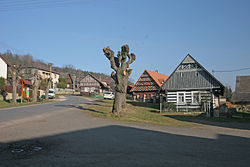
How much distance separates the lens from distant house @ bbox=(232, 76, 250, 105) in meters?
35.6

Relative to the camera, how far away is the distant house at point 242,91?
3564 centimetres

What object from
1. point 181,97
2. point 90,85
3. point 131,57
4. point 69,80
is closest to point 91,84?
point 90,85

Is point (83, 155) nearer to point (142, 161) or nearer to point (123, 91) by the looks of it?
point (142, 161)

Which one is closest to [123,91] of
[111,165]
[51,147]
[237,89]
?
[51,147]

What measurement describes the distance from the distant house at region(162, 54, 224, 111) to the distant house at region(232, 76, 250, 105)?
5.48 m

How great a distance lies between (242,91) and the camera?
38.2 metres

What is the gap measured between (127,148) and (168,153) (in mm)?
1360

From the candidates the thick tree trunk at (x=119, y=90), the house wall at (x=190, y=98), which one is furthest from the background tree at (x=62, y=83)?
the thick tree trunk at (x=119, y=90)

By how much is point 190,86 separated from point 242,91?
1276cm

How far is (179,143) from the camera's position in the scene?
892cm

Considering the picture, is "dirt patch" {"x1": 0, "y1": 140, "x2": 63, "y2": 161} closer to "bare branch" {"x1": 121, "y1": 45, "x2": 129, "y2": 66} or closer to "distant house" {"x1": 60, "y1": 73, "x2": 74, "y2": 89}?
"bare branch" {"x1": 121, "y1": 45, "x2": 129, "y2": 66}

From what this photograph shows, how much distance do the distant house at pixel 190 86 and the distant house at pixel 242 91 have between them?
18.0ft

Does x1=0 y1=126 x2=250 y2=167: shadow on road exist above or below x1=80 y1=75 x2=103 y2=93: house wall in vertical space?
below

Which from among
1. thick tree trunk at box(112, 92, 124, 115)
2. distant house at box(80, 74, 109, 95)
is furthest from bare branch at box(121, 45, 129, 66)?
distant house at box(80, 74, 109, 95)
